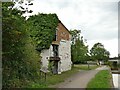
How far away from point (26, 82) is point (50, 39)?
17.1 meters

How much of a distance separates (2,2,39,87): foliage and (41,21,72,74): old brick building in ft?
57.0

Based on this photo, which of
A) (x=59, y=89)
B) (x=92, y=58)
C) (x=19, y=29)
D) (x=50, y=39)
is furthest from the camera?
(x=92, y=58)

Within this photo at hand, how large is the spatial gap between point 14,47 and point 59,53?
23088 mm

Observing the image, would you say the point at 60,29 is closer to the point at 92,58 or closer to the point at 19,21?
the point at 19,21

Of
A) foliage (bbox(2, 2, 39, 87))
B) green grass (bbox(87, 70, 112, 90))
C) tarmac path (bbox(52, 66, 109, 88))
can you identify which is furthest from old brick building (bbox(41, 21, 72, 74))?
foliage (bbox(2, 2, 39, 87))

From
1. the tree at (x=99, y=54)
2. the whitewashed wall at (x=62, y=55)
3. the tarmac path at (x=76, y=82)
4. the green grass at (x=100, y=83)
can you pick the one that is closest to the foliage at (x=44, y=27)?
the whitewashed wall at (x=62, y=55)

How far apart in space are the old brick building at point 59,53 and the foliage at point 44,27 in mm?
1119

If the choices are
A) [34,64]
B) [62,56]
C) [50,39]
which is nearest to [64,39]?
[62,56]

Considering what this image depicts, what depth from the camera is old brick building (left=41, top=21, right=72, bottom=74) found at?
30.6m

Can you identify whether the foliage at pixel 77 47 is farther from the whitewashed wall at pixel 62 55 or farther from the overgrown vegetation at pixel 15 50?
the overgrown vegetation at pixel 15 50

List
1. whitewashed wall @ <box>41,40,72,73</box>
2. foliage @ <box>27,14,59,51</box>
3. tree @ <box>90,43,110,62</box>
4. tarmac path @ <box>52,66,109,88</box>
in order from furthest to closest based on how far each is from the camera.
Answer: tree @ <box>90,43,110,62</box> → whitewashed wall @ <box>41,40,72,73</box> → foliage @ <box>27,14,59,51</box> → tarmac path @ <box>52,66,109,88</box>

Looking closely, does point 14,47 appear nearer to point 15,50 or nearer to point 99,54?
point 15,50

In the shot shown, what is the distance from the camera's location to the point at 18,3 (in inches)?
464

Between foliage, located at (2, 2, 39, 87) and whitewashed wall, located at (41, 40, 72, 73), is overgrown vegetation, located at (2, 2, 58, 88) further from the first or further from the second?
A: whitewashed wall, located at (41, 40, 72, 73)
